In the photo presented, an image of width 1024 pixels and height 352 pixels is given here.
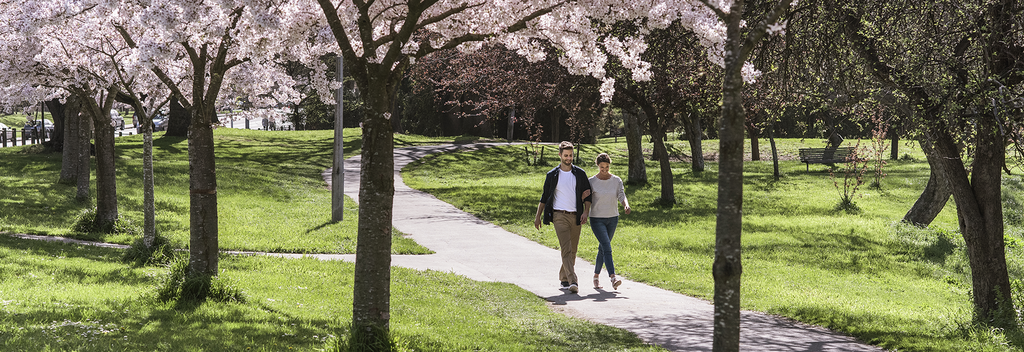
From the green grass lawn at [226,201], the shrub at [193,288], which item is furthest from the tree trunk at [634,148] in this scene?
the shrub at [193,288]

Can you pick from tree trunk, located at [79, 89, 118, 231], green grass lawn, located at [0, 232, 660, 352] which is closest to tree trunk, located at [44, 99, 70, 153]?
tree trunk, located at [79, 89, 118, 231]

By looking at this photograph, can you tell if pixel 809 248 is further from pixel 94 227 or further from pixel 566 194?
pixel 94 227

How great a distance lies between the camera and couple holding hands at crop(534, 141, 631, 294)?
899cm

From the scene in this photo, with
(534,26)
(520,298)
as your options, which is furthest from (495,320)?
(534,26)

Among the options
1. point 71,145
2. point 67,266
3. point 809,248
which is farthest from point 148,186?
point 809,248

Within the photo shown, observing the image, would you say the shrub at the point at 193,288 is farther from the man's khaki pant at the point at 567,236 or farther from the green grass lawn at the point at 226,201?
the green grass lawn at the point at 226,201

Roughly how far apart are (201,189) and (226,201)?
12168 millimetres

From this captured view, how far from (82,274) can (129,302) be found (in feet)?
8.55

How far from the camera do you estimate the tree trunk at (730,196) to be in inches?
158

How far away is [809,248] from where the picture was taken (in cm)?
1484

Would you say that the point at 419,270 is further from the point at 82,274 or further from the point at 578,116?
the point at 578,116

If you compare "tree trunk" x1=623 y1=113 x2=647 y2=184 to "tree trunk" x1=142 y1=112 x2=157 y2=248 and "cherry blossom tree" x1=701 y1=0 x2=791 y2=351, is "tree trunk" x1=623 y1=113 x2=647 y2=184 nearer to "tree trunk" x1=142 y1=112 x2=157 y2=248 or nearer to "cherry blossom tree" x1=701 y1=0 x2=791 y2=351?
"tree trunk" x1=142 y1=112 x2=157 y2=248

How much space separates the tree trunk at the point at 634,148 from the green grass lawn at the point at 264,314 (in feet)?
50.6

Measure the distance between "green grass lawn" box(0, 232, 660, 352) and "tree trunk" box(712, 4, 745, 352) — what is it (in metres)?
2.30
